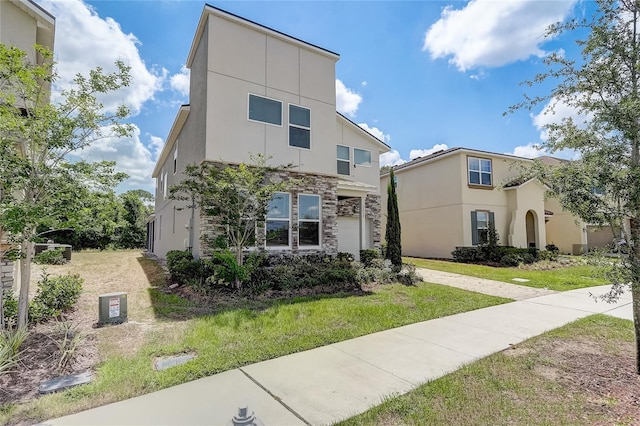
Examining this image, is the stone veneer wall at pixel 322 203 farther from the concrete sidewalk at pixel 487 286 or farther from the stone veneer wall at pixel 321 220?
the concrete sidewalk at pixel 487 286

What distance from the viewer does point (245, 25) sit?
10695 mm

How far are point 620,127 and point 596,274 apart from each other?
2043 mm

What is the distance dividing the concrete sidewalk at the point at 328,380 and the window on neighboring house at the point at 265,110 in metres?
8.09

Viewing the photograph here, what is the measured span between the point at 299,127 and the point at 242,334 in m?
8.12

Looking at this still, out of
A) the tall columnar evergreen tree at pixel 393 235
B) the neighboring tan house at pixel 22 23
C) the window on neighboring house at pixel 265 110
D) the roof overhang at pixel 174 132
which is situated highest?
the neighboring tan house at pixel 22 23

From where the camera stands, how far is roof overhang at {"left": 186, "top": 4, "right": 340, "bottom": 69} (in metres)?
10.1

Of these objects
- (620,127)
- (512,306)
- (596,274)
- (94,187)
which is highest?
(620,127)

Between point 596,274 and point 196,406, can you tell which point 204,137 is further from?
point 596,274

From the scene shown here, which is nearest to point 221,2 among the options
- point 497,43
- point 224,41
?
point 224,41

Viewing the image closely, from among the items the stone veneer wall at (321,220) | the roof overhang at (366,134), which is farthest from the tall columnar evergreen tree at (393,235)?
the roof overhang at (366,134)

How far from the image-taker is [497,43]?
10.1 metres

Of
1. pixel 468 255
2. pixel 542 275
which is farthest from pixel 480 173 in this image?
pixel 542 275

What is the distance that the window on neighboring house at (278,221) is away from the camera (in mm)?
11086

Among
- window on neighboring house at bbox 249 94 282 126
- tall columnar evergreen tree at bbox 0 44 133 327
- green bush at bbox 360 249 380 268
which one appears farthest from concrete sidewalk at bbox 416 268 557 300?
tall columnar evergreen tree at bbox 0 44 133 327
